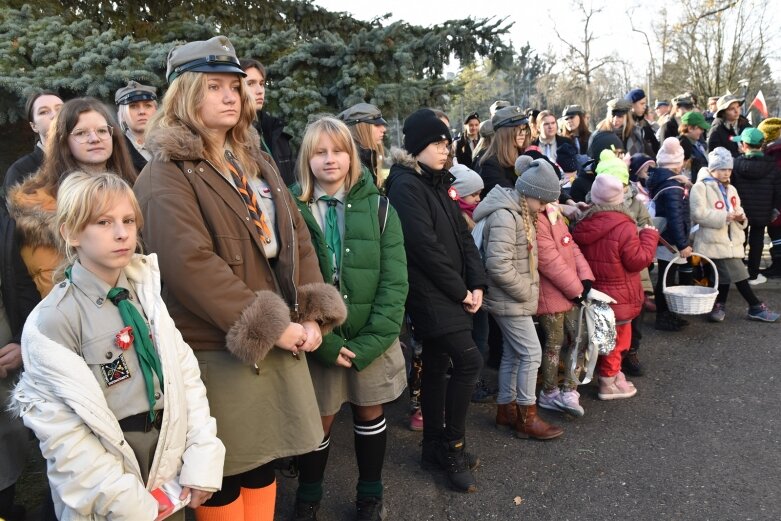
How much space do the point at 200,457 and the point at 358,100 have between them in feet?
14.0

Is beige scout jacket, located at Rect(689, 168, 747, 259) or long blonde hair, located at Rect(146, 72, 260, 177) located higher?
long blonde hair, located at Rect(146, 72, 260, 177)

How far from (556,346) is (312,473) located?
84.5 inches

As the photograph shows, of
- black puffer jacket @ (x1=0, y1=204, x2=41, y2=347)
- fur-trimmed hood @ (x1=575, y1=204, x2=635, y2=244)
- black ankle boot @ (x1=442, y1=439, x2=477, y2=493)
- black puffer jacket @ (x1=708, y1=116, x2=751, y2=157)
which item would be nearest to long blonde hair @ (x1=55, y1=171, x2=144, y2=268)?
black puffer jacket @ (x1=0, y1=204, x2=41, y2=347)

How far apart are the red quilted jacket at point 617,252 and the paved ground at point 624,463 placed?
2.62 ft

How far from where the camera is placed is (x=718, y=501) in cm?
324

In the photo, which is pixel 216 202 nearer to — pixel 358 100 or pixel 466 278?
pixel 466 278

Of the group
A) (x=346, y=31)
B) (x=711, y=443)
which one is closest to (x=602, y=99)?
(x=346, y=31)

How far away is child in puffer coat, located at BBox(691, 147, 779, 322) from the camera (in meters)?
6.02

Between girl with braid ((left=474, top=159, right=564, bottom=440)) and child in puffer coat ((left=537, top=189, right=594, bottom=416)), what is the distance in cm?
13

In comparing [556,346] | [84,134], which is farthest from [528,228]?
[84,134]

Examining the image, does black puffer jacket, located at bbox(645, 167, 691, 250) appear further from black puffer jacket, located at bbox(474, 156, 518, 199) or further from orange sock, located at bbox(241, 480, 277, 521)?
orange sock, located at bbox(241, 480, 277, 521)

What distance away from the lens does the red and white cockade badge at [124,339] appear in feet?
6.55

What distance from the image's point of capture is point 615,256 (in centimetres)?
457

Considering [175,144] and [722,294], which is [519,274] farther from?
[722,294]
